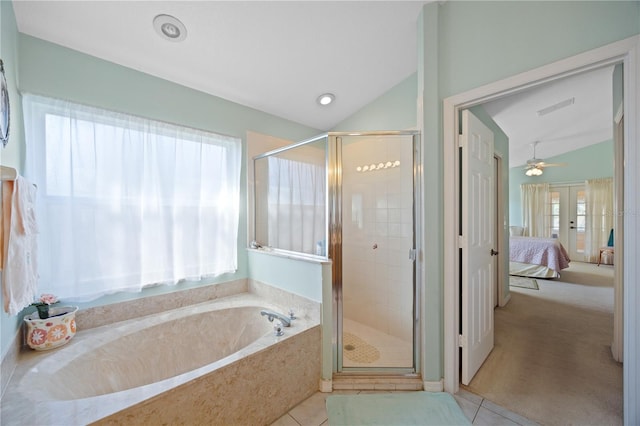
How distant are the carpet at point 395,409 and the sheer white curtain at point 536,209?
6.95 meters

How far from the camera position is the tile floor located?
154 cm

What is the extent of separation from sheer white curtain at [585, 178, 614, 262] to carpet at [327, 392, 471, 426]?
714 cm

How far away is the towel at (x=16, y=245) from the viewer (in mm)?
1081

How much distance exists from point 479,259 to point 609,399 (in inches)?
44.8

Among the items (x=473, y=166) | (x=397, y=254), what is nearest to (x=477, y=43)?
(x=473, y=166)

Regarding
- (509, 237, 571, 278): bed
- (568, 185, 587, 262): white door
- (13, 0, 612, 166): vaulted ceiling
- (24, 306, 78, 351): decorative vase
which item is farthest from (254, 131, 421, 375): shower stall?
(568, 185, 587, 262): white door

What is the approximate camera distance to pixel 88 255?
1777 millimetres

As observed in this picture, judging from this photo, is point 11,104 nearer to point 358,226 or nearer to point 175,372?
point 175,372

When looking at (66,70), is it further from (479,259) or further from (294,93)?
(479,259)

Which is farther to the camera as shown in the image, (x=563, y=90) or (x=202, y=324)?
(x=563, y=90)

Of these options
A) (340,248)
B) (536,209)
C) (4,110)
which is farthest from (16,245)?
(536,209)

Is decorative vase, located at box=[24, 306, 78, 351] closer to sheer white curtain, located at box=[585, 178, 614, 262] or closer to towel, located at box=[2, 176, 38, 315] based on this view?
towel, located at box=[2, 176, 38, 315]

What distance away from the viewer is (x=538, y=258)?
187 inches

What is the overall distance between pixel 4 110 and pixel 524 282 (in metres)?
6.21
